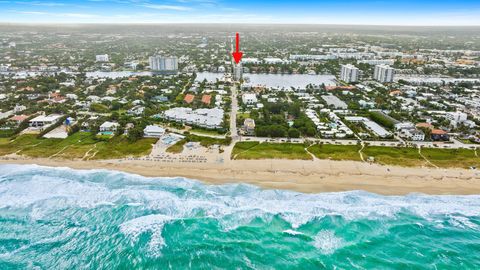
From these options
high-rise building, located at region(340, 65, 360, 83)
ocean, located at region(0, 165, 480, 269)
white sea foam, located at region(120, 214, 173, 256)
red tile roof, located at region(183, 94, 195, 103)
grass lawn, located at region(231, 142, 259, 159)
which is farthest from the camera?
high-rise building, located at region(340, 65, 360, 83)

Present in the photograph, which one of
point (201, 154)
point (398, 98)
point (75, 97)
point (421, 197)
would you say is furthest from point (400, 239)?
point (75, 97)

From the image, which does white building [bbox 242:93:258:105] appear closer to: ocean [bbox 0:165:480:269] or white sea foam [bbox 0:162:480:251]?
white sea foam [bbox 0:162:480:251]

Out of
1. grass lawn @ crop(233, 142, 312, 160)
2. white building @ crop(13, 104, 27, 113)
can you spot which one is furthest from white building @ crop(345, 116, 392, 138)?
white building @ crop(13, 104, 27, 113)

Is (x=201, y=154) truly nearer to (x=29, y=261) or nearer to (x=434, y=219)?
(x=29, y=261)

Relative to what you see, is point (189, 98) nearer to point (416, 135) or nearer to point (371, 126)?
point (371, 126)

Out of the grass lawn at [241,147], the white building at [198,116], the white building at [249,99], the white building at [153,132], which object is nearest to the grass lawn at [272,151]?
the grass lawn at [241,147]

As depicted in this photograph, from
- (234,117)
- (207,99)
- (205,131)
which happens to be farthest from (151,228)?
(207,99)
